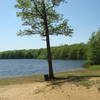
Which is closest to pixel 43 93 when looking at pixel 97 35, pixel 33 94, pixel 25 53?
pixel 33 94

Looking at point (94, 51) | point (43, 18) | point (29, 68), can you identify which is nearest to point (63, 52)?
point (94, 51)

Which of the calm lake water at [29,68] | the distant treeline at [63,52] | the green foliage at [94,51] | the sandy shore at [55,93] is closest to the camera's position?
the sandy shore at [55,93]

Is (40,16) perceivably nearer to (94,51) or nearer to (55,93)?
(55,93)

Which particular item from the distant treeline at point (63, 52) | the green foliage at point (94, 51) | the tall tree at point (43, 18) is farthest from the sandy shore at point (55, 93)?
the distant treeline at point (63, 52)

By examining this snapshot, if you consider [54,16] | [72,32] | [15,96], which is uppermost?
[54,16]

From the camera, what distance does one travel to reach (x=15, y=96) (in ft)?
52.0

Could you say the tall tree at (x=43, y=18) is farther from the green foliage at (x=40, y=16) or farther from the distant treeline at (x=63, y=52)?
the distant treeline at (x=63, y=52)

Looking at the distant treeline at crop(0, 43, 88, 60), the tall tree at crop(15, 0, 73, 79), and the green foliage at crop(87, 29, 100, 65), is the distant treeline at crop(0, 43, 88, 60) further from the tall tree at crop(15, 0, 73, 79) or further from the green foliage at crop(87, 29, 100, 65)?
the tall tree at crop(15, 0, 73, 79)

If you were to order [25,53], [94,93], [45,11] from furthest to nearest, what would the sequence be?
[25,53], [45,11], [94,93]

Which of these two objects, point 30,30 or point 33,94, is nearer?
point 33,94

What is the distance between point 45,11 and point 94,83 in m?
10.3

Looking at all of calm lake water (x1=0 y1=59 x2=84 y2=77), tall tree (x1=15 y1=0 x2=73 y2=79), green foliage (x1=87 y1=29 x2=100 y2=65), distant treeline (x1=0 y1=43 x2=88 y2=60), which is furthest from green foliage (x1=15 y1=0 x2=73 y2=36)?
distant treeline (x1=0 y1=43 x2=88 y2=60)

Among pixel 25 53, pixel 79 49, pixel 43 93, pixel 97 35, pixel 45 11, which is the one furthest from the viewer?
pixel 25 53

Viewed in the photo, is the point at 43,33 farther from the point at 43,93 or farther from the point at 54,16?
the point at 43,93
